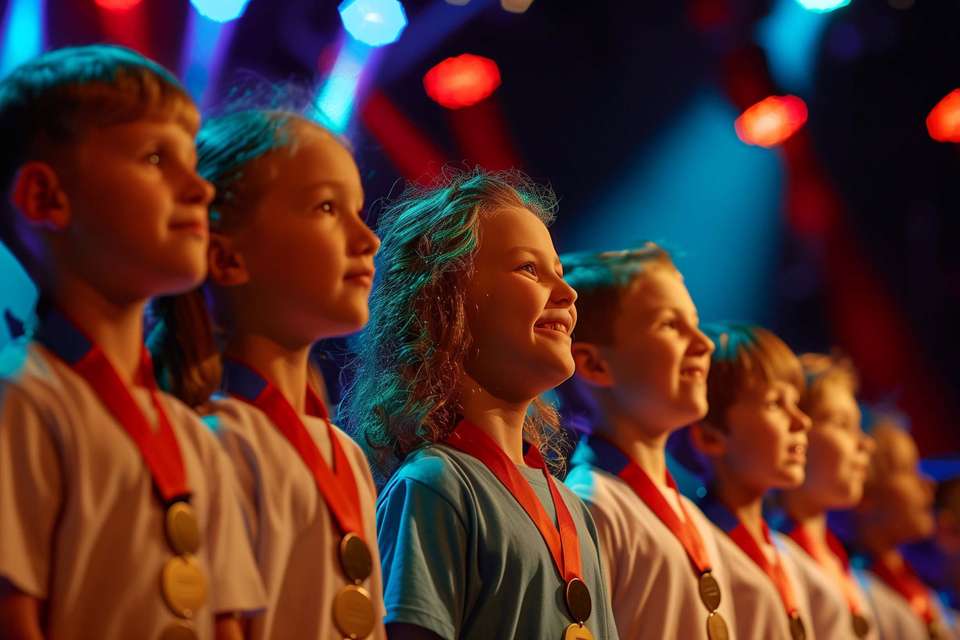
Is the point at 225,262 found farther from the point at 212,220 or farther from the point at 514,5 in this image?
the point at 514,5

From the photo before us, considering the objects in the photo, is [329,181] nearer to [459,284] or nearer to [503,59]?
[459,284]

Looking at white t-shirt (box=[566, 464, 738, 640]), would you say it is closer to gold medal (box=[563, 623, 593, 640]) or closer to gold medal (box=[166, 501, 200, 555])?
gold medal (box=[563, 623, 593, 640])

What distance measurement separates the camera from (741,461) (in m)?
3.25

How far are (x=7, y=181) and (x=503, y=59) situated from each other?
3.10 m

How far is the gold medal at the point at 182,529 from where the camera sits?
165 cm

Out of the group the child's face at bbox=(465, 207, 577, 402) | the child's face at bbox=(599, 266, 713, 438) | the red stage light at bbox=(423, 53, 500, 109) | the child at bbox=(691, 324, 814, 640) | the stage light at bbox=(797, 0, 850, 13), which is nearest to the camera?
the child's face at bbox=(465, 207, 577, 402)

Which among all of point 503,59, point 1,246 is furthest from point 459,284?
point 503,59

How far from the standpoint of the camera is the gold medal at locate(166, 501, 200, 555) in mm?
1650

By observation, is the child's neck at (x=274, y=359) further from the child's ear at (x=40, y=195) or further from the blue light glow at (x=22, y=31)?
the blue light glow at (x=22, y=31)

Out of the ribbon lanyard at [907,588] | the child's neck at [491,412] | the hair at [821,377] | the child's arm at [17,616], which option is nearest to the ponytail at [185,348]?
the child's arm at [17,616]

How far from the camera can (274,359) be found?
203cm

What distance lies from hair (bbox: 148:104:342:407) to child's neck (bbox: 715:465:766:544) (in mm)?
1718

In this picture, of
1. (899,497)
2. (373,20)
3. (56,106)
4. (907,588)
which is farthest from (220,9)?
(907,588)

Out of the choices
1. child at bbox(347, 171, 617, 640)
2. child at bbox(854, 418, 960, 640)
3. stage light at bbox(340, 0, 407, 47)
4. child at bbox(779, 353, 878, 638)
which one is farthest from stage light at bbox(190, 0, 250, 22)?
child at bbox(854, 418, 960, 640)
